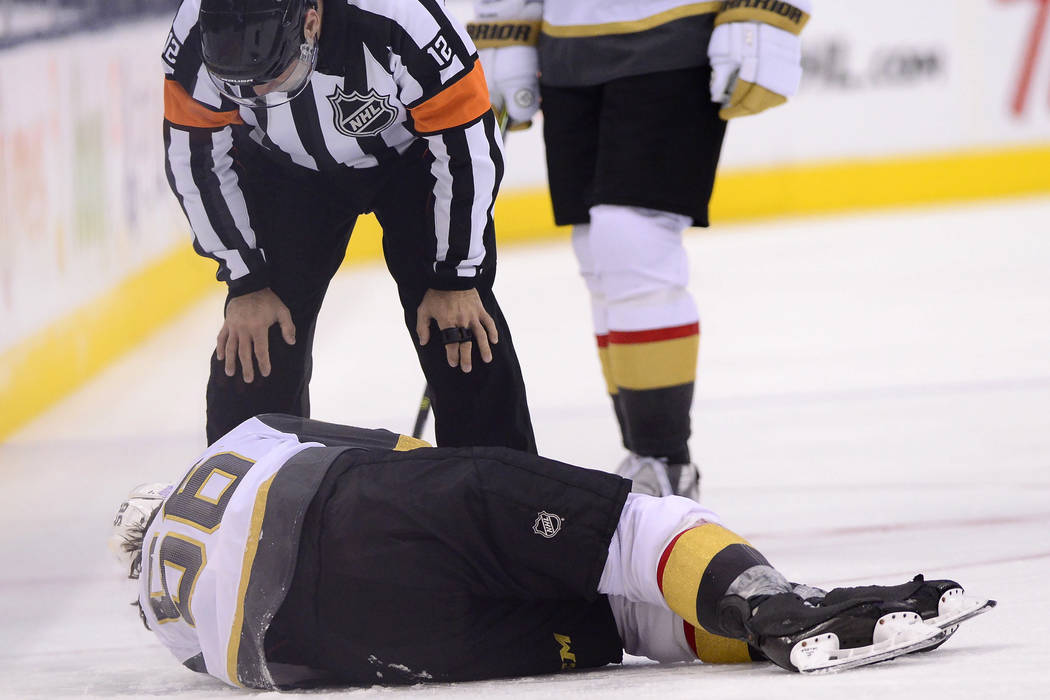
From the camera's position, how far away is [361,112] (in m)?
2.09

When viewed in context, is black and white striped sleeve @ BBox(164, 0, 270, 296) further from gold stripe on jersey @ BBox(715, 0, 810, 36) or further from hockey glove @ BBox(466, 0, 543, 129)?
gold stripe on jersey @ BBox(715, 0, 810, 36)

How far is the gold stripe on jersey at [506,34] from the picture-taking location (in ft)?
9.11

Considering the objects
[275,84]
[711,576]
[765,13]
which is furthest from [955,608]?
[765,13]

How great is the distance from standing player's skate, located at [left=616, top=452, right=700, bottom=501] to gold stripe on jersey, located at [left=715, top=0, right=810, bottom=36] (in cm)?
72

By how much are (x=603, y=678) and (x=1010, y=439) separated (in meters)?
1.72

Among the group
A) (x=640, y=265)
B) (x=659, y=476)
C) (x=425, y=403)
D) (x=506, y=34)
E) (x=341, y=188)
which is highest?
(x=506, y=34)

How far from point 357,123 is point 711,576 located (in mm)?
857

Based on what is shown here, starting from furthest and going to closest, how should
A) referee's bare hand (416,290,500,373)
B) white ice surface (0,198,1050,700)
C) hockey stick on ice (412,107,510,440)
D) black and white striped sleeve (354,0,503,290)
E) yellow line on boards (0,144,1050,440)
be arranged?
yellow line on boards (0,144,1050,440) < hockey stick on ice (412,107,510,440) < referee's bare hand (416,290,500,373) < black and white striped sleeve (354,0,503,290) < white ice surface (0,198,1050,700)

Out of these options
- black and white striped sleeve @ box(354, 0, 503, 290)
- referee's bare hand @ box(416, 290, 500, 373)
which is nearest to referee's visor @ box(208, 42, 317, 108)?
black and white striped sleeve @ box(354, 0, 503, 290)

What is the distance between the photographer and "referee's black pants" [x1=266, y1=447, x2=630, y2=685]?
162 cm

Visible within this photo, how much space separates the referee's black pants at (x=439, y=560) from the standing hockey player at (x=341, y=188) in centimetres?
52

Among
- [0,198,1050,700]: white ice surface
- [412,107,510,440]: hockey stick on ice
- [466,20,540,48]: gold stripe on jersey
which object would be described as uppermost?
[466,20,540,48]: gold stripe on jersey

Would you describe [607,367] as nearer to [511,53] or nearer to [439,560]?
[511,53]

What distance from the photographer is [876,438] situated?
3.23 meters
